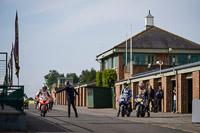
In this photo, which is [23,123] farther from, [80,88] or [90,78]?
[90,78]

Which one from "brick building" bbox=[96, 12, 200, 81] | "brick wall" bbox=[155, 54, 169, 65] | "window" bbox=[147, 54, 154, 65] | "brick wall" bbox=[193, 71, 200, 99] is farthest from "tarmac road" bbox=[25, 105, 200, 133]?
"brick wall" bbox=[155, 54, 169, 65]

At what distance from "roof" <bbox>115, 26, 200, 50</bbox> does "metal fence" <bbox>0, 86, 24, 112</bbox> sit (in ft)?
149

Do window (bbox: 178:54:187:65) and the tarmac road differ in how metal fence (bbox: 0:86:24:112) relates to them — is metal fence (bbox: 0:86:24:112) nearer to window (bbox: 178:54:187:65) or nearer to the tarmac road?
the tarmac road

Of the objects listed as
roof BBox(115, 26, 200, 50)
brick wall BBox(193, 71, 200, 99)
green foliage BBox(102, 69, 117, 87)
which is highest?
roof BBox(115, 26, 200, 50)

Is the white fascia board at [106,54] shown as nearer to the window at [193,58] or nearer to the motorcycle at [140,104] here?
the window at [193,58]

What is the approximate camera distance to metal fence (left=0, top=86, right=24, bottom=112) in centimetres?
1498

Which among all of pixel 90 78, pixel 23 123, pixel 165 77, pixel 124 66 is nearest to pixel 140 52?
pixel 124 66

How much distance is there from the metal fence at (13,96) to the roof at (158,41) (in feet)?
149

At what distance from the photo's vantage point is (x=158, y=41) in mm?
63625

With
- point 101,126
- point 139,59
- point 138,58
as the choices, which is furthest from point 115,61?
point 101,126

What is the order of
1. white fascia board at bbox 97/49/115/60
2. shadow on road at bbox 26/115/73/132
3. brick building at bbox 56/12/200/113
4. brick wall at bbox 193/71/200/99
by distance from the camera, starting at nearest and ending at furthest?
shadow on road at bbox 26/115/73/132 → brick wall at bbox 193/71/200/99 → brick building at bbox 56/12/200/113 → white fascia board at bbox 97/49/115/60

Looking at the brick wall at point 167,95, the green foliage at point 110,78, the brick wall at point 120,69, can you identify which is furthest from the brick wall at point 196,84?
the green foliage at point 110,78

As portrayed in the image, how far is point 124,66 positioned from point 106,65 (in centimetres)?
789

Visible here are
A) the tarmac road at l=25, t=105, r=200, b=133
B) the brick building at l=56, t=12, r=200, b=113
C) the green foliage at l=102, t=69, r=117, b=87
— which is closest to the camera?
the tarmac road at l=25, t=105, r=200, b=133
